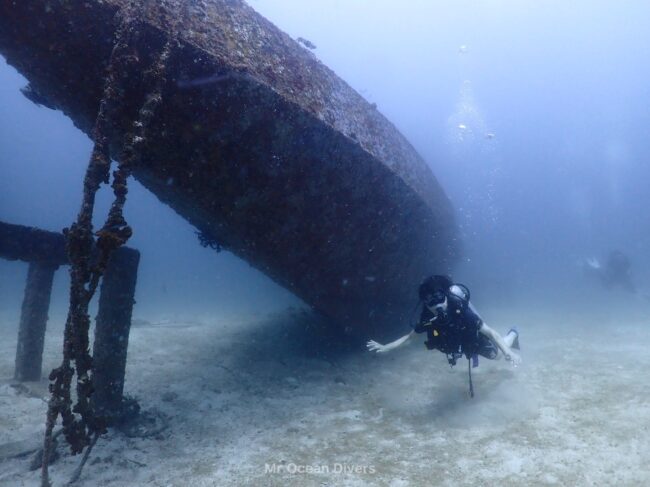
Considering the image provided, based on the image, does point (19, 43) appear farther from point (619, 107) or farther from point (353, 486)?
point (619, 107)

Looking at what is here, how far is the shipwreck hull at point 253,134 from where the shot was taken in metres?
3.50

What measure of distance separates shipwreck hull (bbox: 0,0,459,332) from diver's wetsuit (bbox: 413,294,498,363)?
1568mm

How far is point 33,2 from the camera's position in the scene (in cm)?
320

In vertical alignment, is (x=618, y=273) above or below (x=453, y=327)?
above

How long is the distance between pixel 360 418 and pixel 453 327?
1710 millimetres

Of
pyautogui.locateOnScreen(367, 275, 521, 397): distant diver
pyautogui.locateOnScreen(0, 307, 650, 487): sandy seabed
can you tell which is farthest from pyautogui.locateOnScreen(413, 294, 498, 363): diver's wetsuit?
pyautogui.locateOnScreen(0, 307, 650, 487): sandy seabed

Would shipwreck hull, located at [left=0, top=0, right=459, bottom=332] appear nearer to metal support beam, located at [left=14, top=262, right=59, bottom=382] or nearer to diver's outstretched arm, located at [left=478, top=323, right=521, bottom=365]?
diver's outstretched arm, located at [left=478, top=323, right=521, bottom=365]

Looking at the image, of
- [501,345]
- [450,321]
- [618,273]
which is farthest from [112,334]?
[618,273]

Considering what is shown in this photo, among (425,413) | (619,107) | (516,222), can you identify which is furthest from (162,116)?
(619,107)

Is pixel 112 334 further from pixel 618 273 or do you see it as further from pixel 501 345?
pixel 618 273

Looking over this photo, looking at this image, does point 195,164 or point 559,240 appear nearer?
point 195,164

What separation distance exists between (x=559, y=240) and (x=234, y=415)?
5786 centimetres

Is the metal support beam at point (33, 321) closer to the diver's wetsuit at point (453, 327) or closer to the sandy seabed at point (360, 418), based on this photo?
the sandy seabed at point (360, 418)

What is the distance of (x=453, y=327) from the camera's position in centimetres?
522
